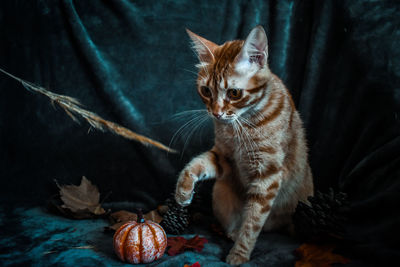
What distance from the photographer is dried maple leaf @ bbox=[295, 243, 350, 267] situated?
0.98 metres

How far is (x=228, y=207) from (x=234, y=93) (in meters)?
0.49

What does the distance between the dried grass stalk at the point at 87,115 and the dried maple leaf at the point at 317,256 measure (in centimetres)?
83

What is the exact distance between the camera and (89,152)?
1.62 m

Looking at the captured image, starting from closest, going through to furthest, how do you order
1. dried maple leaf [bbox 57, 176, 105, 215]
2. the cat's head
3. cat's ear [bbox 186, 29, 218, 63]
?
1. the cat's head
2. cat's ear [bbox 186, 29, 218, 63]
3. dried maple leaf [bbox 57, 176, 105, 215]

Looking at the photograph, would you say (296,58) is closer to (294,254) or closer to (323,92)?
(323,92)

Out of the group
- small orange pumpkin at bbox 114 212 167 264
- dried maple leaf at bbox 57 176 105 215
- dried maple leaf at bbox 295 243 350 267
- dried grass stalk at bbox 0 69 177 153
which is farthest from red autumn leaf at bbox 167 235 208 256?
dried grass stalk at bbox 0 69 177 153

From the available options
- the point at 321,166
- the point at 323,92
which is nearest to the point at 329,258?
the point at 321,166

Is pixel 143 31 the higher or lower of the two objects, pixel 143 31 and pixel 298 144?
the higher

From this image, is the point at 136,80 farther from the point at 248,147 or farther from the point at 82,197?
the point at 248,147

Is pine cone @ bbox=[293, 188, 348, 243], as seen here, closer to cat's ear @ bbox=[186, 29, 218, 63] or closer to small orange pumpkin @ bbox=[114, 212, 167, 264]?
small orange pumpkin @ bbox=[114, 212, 167, 264]

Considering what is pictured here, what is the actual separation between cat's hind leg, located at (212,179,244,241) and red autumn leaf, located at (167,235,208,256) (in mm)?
133

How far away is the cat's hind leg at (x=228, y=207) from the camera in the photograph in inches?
49.4

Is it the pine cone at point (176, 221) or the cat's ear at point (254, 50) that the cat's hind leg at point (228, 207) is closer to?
the pine cone at point (176, 221)

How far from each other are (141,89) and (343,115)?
1043mm
